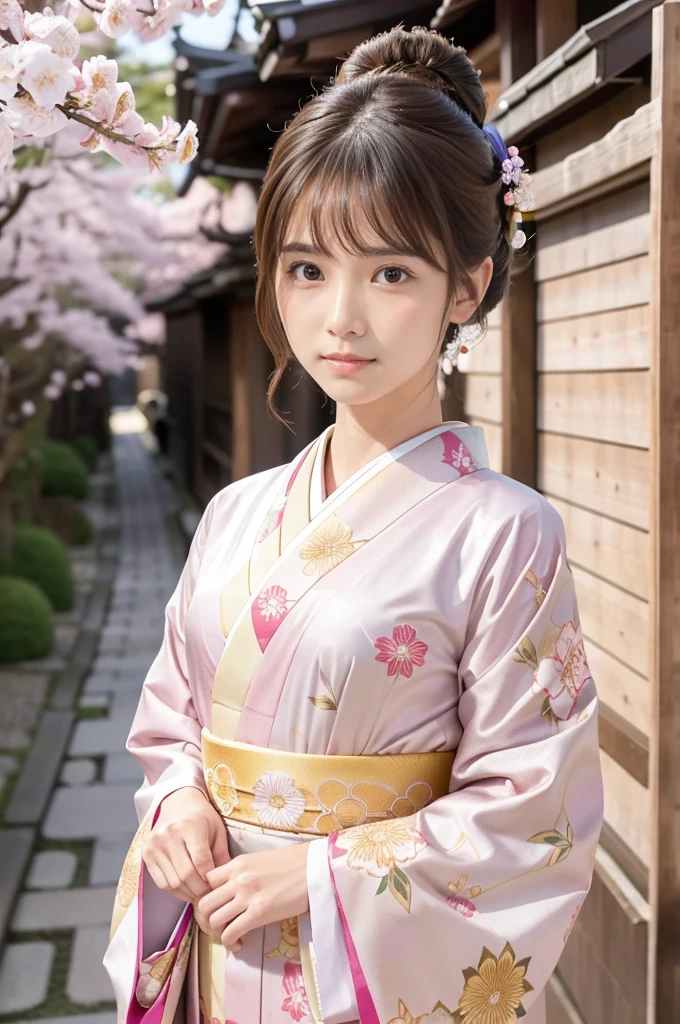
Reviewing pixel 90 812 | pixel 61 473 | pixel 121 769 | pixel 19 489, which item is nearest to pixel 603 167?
pixel 90 812

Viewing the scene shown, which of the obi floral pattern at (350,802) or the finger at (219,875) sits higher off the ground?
the obi floral pattern at (350,802)

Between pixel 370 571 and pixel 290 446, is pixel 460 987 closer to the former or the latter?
pixel 370 571

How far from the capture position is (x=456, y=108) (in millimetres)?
2076

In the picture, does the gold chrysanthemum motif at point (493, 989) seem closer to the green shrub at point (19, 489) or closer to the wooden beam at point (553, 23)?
the wooden beam at point (553, 23)

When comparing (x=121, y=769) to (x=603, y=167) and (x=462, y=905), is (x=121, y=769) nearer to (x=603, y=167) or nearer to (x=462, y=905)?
(x=603, y=167)

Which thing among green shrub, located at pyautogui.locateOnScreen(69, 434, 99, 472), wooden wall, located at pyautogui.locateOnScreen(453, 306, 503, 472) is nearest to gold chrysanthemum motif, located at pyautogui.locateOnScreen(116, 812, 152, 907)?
wooden wall, located at pyautogui.locateOnScreen(453, 306, 503, 472)

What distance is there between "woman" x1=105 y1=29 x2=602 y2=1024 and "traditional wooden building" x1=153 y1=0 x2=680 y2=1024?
2.29ft

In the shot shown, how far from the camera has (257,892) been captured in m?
1.93

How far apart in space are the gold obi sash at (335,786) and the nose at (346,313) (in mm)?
753

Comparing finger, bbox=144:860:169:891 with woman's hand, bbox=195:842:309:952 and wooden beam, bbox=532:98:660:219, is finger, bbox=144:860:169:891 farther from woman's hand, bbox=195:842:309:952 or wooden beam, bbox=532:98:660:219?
wooden beam, bbox=532:98:660:219

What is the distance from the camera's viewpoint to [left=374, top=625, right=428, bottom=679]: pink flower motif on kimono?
195cm

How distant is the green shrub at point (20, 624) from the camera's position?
10.1 metres

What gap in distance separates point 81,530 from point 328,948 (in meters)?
15.4

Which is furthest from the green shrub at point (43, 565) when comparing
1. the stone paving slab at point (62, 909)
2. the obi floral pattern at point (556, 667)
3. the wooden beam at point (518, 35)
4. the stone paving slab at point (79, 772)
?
the obi floral pattern at point (556, 667)
